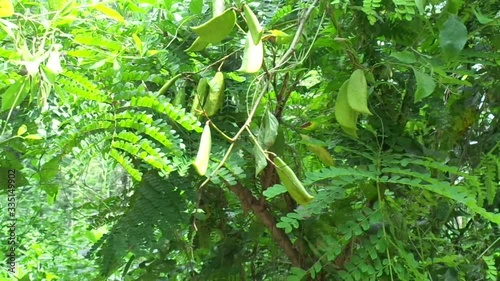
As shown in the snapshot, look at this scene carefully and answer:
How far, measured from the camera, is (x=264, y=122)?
21.1 inches

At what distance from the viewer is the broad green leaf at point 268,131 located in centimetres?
52

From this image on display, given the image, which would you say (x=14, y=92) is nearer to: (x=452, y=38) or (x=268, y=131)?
(x=268, y=131)

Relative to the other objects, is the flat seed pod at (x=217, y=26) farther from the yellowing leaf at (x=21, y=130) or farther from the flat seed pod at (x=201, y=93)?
the yellowing leaf at (x=21, y=130)

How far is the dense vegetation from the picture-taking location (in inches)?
22.0

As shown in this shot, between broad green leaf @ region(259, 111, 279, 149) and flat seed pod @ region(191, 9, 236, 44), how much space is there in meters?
0.08

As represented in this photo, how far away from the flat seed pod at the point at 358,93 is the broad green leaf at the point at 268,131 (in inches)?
2.7

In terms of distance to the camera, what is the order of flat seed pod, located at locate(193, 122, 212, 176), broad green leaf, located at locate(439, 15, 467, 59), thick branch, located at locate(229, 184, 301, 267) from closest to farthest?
flat seed pod, located at locate(193, 122, 212, 176) → broad green leaf, located at locate(439, 15, 467, 59) → thick branch, located at locate(229, 184, 301, 267)

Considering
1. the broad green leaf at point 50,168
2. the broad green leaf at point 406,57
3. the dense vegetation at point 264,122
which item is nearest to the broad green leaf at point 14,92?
the dense vegetation at point 264,122

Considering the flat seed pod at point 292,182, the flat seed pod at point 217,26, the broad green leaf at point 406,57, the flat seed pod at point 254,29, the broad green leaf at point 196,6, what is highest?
the broad green leaf at point 196,6

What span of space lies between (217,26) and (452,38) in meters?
0.20

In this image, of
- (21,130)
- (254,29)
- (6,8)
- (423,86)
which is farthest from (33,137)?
(423,86)

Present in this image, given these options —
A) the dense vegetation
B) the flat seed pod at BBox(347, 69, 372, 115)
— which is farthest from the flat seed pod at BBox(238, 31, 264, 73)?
the flat seed pod at BBox(347, 69, 372, 115)

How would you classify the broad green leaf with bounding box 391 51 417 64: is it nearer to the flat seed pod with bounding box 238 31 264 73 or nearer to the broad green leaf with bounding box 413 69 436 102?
the broad green leaf with bounding box 413 69 436 102

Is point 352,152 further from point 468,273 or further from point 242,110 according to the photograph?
point 468,273
